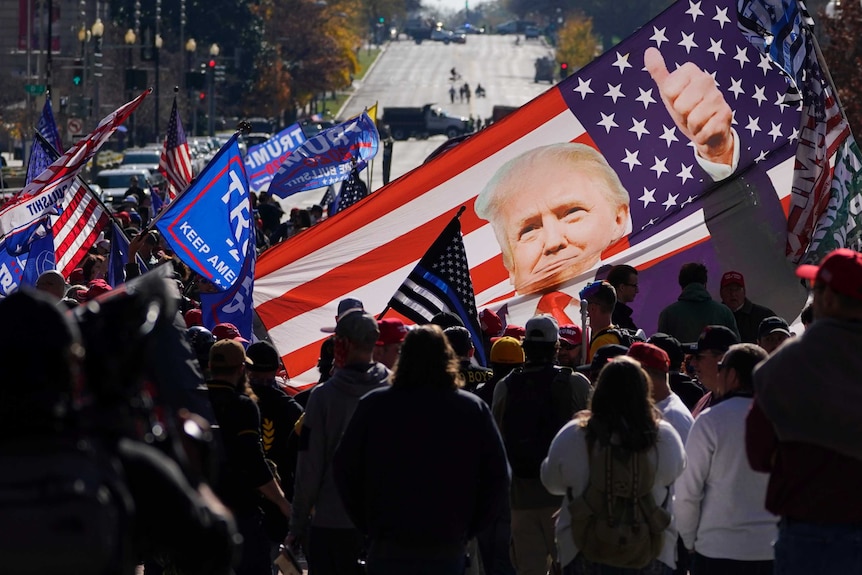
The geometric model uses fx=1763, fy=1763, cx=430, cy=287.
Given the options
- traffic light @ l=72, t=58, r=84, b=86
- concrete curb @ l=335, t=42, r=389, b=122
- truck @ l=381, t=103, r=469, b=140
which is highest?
traffic light @ l=72, t=58, r=84, b=86

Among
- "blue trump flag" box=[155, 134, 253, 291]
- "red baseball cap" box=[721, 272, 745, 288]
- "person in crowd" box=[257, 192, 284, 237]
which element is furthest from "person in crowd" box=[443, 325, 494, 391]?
"person in crowd" box=[257, 192, 284, 237]

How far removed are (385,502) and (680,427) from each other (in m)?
1.59

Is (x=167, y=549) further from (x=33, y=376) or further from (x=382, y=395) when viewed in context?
(x=382, y=395)

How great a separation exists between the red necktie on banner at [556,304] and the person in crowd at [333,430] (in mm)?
3998

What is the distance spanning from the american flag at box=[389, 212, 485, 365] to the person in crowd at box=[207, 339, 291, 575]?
227 centimetres

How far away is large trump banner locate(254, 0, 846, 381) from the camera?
10.9 meters

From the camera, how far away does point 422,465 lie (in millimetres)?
5789

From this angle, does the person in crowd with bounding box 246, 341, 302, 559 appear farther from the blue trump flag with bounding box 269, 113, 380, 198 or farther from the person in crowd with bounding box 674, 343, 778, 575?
the blue trump flag with bounding box 269, 113, 380, 198

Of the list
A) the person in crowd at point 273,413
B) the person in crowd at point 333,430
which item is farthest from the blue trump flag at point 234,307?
the person in crowd at point 333,430

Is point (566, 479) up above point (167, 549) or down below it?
below

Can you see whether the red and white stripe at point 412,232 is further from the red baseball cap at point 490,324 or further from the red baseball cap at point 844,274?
the red baseball cap at point 844,274

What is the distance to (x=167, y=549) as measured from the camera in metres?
3.42

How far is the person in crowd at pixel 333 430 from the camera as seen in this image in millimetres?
6797

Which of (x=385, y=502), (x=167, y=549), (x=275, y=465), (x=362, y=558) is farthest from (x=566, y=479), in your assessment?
(x=167, y=549)
